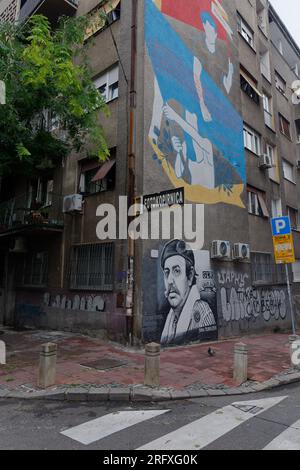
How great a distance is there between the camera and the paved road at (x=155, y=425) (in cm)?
399

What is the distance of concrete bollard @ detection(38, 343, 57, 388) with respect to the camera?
5.88m

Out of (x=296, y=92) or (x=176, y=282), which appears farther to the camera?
(x=296, y=92)

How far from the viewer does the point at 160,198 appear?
800 cm

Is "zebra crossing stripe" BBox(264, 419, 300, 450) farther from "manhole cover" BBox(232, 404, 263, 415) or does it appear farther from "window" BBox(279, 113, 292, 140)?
"window" BBox(279, 113, 292, 140)

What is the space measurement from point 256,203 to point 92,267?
323 inches

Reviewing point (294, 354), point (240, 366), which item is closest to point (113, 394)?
point (240, 366)

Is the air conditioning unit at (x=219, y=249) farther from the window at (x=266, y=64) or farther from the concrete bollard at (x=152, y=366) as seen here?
the window at (x=266, y=64)

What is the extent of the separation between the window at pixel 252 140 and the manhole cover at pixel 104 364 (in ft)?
36.8

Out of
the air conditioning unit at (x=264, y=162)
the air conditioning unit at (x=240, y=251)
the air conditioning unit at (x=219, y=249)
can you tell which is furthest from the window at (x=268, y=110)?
the air conditioning unit at (x=219, y=249)

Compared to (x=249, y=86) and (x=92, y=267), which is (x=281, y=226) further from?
(x=249, y=86)

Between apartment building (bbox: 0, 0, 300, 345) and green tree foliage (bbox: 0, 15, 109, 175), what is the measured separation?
1522 mm

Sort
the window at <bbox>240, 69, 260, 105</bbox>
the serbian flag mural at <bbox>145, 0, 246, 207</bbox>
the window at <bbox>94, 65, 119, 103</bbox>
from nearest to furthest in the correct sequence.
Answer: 1. the serbian flag mural at <bbox>145, 0, 246, 207</bbox>
2. the window at <bbox>94, 65, 119, 103</bbox>
3. the window at <bbox>240, 69, 260, 105</bbox>

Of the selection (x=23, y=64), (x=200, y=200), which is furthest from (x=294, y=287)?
(x=23, y=64)

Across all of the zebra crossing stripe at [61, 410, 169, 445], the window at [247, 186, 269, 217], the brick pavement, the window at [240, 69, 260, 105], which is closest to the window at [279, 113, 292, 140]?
the window at [240, 69, 260, 105]
